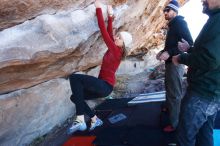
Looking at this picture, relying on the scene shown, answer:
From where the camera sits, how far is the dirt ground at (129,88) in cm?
606

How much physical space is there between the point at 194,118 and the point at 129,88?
5.85 meters

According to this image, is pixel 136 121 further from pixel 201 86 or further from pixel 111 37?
pixel 201 86

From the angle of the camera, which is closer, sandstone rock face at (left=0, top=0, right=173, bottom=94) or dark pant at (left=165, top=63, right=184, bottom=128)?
sandstone rock face at (left=0, top=0, right=173, bottom=94)

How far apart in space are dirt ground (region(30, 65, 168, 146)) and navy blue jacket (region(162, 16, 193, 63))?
2.63m

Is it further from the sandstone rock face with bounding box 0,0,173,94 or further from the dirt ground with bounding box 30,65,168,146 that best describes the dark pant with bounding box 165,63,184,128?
Answer: the dirt ground with bounding box 30,65,168,146

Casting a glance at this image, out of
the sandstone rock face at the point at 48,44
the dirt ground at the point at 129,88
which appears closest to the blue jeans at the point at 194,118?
the sandstone rock face at the point at 48,44

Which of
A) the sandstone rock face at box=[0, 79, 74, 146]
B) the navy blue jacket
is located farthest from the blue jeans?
the sandstone rock face at box=[0, 79, 74, 146]

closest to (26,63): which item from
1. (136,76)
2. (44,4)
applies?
(44,4)

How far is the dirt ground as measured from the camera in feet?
19.9

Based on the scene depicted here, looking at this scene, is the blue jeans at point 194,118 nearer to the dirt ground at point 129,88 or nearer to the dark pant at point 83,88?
the dark pant at point 83,88

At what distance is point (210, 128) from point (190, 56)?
897 mm

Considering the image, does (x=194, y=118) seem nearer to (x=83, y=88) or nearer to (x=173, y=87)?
(x=173, y=87)

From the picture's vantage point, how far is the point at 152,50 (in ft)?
39.5

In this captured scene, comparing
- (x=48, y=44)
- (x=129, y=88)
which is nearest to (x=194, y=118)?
(x=48, y=44)
